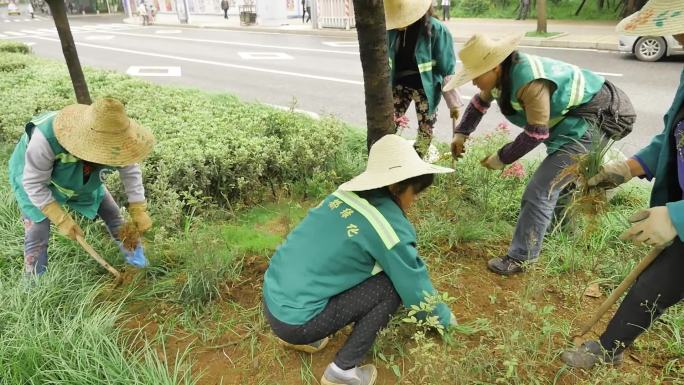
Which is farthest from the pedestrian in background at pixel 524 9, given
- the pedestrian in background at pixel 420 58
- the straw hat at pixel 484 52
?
the straw hat at pixel 484 52

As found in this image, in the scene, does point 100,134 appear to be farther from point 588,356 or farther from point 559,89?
point 588,356

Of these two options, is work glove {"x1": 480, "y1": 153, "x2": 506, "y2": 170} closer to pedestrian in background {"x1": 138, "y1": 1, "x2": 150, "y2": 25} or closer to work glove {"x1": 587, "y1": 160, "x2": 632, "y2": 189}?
work glove {"x1": 587, "y1": 160, "x2": 632, "y2": 189}

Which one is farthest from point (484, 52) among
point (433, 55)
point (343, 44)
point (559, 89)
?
point (343, 44)

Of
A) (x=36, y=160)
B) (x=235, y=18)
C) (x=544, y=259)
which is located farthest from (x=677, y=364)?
(x=235, y=18)

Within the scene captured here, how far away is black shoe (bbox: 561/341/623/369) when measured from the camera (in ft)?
6.37

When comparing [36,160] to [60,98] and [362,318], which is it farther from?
[60,98]

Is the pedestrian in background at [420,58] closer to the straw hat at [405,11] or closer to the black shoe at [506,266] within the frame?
the straw hat at [405,11]

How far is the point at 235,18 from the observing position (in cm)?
2638

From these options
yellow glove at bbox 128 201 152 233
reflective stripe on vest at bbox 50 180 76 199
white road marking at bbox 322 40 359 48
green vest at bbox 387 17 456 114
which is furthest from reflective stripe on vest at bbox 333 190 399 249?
white road marking at bbox 322 40 359 48

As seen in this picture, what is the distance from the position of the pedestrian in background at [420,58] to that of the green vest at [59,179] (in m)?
1.91

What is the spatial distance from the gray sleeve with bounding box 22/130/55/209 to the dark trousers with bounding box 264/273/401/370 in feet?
4.27

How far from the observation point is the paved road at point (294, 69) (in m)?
6.71

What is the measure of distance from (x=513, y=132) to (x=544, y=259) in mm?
3038

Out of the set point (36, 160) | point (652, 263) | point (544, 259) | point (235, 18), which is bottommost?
point (544, 259)
